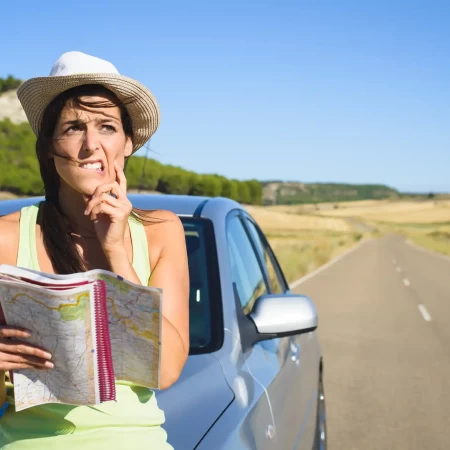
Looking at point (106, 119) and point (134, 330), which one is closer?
point (134, 330)

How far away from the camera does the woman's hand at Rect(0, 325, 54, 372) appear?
1390 mm

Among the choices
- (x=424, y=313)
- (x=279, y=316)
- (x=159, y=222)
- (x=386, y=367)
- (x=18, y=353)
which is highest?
(x=159, y=222)

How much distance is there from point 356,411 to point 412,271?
19.5 metres

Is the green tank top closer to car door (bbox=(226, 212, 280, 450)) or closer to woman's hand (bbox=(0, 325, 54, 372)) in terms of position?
woman's hand (bbox=(0, 325, 54, 372))

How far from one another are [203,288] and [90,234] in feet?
3.55

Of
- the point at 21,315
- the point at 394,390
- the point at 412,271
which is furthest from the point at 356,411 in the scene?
the point at 412,271

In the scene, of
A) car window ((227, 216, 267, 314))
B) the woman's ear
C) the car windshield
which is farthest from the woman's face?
car window ((227, 216, 267, 314))

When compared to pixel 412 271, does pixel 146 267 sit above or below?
above

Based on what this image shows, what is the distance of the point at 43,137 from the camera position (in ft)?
5.97

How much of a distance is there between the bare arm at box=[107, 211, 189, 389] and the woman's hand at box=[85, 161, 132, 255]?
1.2 inches

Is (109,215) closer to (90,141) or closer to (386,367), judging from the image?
(90,141)

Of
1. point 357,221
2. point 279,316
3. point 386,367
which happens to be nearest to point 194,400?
point 279,316

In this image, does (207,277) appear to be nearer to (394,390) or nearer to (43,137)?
(43,137)

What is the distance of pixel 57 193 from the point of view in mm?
1844
